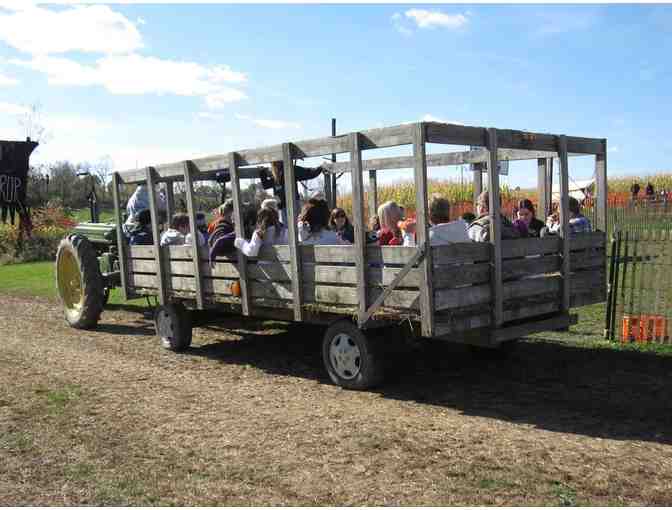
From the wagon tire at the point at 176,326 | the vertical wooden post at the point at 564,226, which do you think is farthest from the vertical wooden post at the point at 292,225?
the vertical wooden post at the point at 564,226

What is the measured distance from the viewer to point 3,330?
1034 cm

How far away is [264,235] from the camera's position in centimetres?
691

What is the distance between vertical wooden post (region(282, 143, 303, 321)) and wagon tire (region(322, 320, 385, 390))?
0.52m

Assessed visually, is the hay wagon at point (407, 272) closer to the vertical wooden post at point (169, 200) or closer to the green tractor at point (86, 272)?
the vertical wooden post at point (169, 200)

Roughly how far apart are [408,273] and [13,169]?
13.9 meters

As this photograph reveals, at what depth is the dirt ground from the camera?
399cm

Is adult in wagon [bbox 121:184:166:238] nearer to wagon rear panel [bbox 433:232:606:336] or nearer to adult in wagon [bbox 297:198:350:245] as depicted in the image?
adult in wagon [bbox 297:198:350:245]

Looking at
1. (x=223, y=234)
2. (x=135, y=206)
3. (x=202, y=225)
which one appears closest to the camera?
(x=223, y=234)

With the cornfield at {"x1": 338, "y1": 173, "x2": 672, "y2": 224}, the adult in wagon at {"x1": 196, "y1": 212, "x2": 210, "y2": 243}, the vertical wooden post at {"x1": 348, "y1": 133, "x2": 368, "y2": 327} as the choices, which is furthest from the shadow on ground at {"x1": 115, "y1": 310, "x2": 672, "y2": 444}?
the cornfield at {"x1": 338, "y1": 173, "x2": 672, "y2": 224}

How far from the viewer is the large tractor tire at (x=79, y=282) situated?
391 inches

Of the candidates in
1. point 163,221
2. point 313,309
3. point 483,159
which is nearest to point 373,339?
point 313,309

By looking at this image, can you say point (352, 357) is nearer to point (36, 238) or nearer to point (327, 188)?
point (327, 188)

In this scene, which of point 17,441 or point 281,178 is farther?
point 281,178

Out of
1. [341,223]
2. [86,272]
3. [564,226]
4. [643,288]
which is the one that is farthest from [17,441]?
[643,288]
